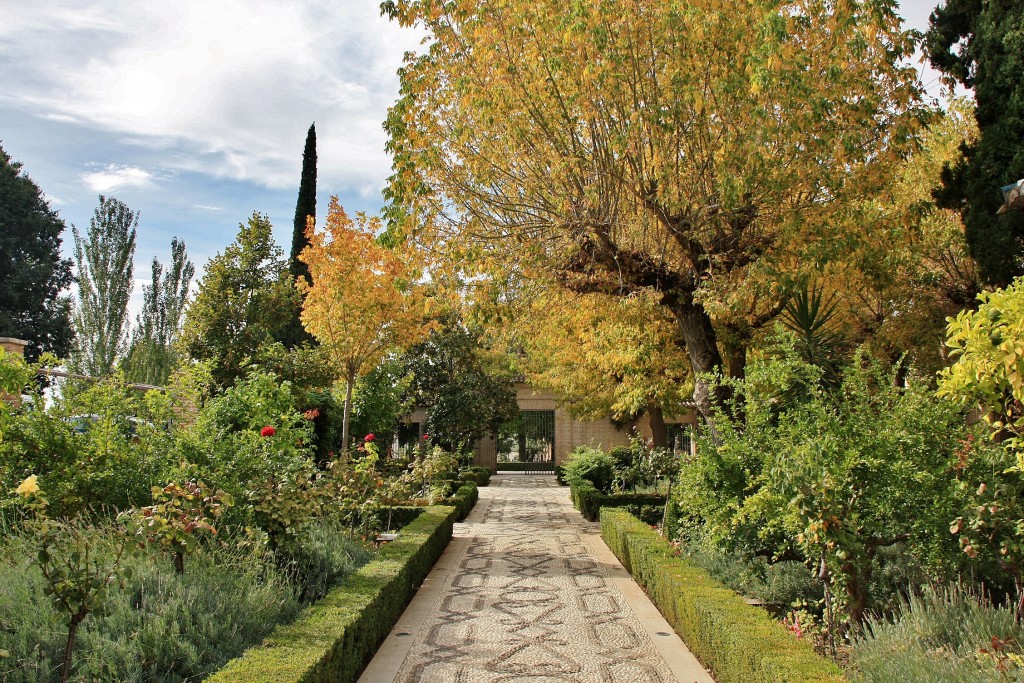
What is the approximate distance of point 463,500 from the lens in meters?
13.9

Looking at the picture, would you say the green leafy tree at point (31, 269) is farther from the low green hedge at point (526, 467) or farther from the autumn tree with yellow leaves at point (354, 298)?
the autumn tree with yellow leaves at point (354, 298)

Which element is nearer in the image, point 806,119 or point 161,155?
point 806,119

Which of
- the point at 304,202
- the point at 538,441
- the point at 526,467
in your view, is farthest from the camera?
the point at 538,441

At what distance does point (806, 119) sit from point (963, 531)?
15.0ft

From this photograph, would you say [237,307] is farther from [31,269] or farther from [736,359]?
[31,269]

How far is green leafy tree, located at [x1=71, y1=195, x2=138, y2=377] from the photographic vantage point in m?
29.1

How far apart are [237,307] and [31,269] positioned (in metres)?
15.5

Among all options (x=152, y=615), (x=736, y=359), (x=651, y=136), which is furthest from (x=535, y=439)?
(x=152, y=615)

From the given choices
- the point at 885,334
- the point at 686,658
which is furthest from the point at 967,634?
the point at 885,334

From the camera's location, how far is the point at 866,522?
497cm

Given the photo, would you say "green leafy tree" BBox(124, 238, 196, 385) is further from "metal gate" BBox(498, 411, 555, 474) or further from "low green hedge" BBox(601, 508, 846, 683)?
"low green hedge" BBox(601, 508, 846, 683)

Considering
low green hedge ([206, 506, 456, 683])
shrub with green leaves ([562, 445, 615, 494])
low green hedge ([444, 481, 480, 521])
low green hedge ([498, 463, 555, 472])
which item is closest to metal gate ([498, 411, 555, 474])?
low green hedge ([498, 463, 555, 472])

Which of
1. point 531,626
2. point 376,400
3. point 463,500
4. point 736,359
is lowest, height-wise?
point 531,626

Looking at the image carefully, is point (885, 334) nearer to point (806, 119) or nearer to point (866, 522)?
point (806, 119)
